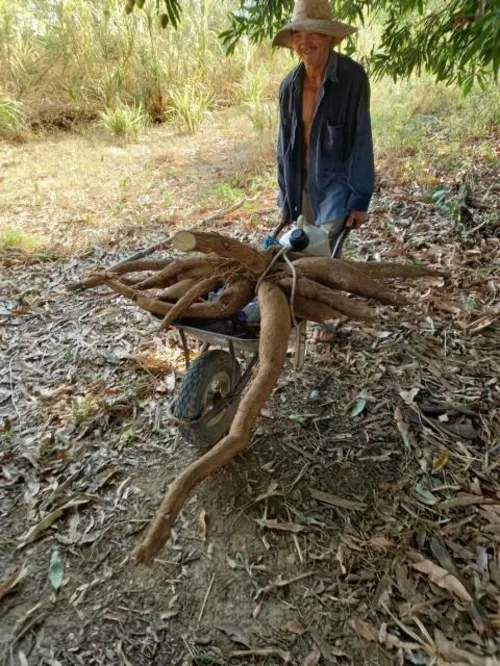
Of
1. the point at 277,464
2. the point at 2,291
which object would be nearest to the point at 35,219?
the point at 2,291

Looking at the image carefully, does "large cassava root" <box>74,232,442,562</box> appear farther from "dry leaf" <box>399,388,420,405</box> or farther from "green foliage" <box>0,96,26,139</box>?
"green foliage" <box>0,96,26,139</box>

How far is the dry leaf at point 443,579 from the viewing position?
1775 mm

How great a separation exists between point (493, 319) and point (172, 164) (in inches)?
197

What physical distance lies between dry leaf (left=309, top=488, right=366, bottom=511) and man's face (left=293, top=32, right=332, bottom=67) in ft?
7.61

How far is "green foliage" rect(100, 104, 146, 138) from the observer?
24.1ft

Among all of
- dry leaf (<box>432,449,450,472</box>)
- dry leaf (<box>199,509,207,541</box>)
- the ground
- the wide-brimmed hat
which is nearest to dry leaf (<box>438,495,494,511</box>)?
the ground

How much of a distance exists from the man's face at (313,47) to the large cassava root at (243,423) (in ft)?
5.04

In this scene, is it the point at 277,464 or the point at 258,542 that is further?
the point at 277,464

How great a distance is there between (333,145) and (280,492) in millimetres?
1986

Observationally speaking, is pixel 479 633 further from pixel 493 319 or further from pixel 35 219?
pixel 35 219

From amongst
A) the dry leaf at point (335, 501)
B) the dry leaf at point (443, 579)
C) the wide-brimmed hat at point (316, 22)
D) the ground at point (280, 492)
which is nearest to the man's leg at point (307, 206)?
the ground at point (280, 492)

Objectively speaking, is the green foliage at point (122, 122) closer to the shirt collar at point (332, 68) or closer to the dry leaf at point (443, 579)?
the shirt collar at point (332, 68)

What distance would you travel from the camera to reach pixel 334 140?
2799 mm

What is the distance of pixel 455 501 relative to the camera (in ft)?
6.91
